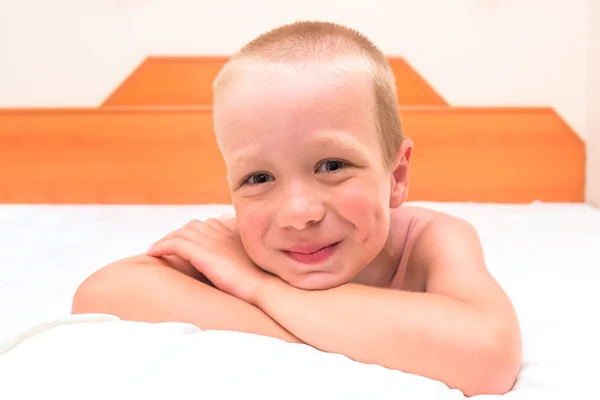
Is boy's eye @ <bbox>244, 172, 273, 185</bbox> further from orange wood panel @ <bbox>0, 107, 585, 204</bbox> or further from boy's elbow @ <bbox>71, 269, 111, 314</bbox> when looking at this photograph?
orange wood panel @ <bbox>0, 107, 585, 204</bbox>

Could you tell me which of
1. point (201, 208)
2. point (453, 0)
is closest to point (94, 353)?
point (201, 208)

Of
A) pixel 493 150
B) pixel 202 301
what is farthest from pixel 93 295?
pixel 493 150

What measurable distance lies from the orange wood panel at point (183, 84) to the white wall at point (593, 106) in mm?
505

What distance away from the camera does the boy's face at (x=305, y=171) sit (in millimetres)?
677

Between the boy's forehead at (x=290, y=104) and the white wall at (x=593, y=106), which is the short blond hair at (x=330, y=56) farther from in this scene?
the white wall at (x=593, y=106)

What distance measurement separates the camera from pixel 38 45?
7.27 ft

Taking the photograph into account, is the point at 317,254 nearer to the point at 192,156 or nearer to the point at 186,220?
the point at 186,220

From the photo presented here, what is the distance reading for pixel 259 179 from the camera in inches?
28.6

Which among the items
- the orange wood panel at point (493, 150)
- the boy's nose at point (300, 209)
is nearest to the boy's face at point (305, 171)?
the boy's nose at point (300, 209)

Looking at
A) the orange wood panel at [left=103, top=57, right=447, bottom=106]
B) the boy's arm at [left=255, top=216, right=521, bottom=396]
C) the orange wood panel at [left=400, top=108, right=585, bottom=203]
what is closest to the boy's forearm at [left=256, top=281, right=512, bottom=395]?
the boy's arm at [left=255, top=216, right=521, bottom=396]

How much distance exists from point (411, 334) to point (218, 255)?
281mm

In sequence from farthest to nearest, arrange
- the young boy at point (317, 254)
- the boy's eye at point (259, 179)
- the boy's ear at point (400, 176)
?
the boy's ear at point (400, 176) → the boy's eye at point (259, 179) → the young boy at point (317, 254)

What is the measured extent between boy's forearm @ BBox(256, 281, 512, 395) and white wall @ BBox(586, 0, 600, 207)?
5.36 feet

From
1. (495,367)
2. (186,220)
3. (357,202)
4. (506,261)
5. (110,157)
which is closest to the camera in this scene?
(495,367)
